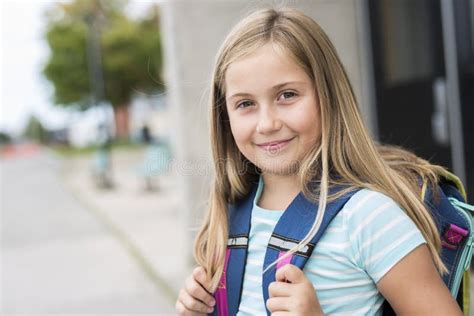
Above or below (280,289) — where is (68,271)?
below

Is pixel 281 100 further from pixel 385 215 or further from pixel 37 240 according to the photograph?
pixel 37 240

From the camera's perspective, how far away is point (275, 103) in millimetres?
1295

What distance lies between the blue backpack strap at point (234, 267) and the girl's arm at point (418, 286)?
0.33 meters

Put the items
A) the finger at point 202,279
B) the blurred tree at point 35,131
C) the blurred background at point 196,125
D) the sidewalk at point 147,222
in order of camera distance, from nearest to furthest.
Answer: the finger at point 202,279, the blurred background at point 196,125, the sidewalk at point 147,222, the blurred tree at point 35,131

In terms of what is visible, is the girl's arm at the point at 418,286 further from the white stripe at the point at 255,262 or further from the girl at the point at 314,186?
the white stripe at the point at 255,262

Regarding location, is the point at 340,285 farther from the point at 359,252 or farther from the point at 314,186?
the point at 314,186

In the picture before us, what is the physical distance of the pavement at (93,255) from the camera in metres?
4.64

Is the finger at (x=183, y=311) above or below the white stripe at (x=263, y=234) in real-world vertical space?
below

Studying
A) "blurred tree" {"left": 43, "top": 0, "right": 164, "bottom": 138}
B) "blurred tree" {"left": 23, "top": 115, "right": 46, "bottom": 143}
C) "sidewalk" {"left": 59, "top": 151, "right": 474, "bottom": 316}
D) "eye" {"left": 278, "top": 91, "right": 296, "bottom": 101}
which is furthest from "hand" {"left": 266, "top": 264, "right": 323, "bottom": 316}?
"blurred tree" {"left": 23, "top": 115, "right": 46, "bottom": 143}

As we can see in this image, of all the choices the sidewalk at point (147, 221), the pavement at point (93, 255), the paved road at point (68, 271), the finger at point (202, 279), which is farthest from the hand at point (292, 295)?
the sidewalk at point (147, 221)

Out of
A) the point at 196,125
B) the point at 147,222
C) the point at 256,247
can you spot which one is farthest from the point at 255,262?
the point at 147,222

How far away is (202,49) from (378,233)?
3.76 m

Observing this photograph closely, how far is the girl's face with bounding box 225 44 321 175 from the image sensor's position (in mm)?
1282

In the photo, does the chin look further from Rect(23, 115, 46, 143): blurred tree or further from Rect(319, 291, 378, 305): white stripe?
Rect(23, 115, 46, 143): blurred tree
